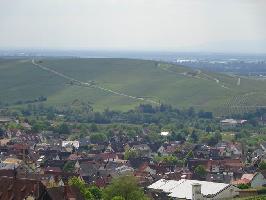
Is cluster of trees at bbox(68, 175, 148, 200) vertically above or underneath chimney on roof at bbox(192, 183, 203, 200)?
above

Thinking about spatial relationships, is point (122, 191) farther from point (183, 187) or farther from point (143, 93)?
point (143, 93)

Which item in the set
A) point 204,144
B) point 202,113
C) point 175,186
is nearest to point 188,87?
point 202,113

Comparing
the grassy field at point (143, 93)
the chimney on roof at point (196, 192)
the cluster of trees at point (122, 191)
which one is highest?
the cluster of trees at point (122, 191)

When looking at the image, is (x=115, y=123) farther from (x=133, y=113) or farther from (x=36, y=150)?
(x=36, y=150)

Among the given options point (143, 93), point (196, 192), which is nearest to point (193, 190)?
point (196, 192)

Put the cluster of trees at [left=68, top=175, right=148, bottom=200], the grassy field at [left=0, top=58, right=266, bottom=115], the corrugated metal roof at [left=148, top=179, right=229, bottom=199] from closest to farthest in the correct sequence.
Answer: the cluster of trees at [left=68, top=175, right=148, bottom=200] < the corrugated metal roof at [left=148, top=179, right=229, bottom=199] < the grassy field at [left=0, top=58, right=266, bottom=115]

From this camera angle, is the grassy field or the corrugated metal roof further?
the grassy field

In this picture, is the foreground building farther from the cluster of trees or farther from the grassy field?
the grassy field

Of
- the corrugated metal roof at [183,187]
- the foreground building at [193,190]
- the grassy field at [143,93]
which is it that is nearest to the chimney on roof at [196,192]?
the foreground building at [193,190]

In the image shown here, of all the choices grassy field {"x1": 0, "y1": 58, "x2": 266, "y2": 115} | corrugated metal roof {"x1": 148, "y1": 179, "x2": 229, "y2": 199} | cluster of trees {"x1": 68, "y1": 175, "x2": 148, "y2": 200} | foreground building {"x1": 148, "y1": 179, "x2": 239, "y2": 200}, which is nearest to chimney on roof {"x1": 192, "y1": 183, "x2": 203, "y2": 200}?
foreground building {"x1": 148, "y1": 179, "x2": 239, "y2": 200}

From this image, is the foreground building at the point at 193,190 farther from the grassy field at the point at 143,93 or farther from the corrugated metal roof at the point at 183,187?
the grassy field at the point at 143,93
